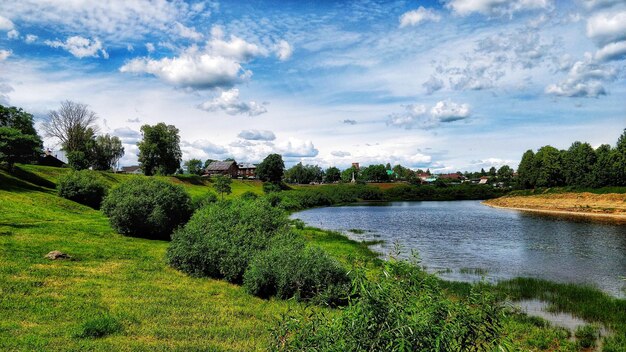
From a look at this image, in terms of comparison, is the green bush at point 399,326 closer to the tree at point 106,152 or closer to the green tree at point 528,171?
the tree at point 106,152

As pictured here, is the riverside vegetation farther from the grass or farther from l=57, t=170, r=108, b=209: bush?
l=57, t=170, r=108, b=209: bush

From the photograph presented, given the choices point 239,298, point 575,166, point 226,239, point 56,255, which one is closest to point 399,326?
point 239,298

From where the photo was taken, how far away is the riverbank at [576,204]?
79.8 m

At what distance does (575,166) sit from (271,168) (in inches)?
3951

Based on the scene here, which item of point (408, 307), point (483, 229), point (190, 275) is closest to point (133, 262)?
point (190, 275)

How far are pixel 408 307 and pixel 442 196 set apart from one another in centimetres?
16476

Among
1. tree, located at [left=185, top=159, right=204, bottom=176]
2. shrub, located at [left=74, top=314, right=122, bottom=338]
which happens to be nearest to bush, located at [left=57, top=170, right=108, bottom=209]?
shrub, located at [left=74, top=314, right=122, bottom=338]

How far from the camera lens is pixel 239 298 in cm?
1722

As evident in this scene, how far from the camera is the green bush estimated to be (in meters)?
5.96

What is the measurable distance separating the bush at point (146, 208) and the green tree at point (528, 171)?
133 m

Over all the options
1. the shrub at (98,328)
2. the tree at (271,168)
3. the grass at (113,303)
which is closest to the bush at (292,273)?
the grass at (113,303)

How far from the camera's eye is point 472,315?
6.50 metres

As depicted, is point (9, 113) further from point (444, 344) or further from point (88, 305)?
point (444, 344)

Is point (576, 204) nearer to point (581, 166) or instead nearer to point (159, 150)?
point (581, 166)
